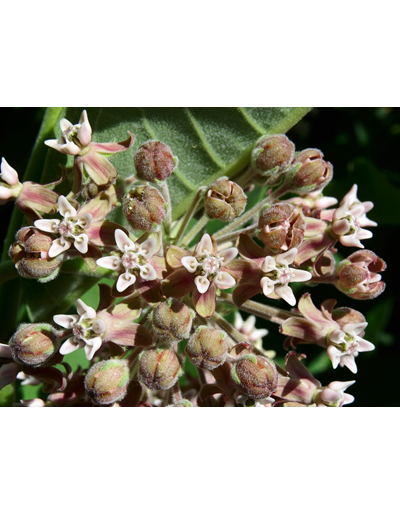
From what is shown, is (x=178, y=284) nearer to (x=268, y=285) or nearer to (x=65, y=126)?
(x=268, y=285)

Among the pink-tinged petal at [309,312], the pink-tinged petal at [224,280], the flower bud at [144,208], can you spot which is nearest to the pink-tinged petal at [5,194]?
the flower bud at [144,208]

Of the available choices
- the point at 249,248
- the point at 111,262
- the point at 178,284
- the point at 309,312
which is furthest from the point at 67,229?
the point at 309,312

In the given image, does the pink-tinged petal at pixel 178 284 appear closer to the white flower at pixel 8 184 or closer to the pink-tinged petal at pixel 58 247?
the pink-tinged petal at pixel 58 247

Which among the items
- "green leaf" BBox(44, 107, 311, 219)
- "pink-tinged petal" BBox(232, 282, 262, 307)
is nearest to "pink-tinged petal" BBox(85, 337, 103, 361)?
"pink-tinged petal" BBox(232, 282, 262, 307)

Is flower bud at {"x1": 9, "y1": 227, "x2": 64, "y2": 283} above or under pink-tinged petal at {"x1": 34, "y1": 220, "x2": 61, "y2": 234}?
under

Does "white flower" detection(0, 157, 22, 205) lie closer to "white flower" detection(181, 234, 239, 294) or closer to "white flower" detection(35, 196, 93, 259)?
"white flower" detection(35, 196, 93, 259)

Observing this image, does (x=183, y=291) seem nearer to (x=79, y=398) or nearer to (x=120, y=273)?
(x=120, y=273)
